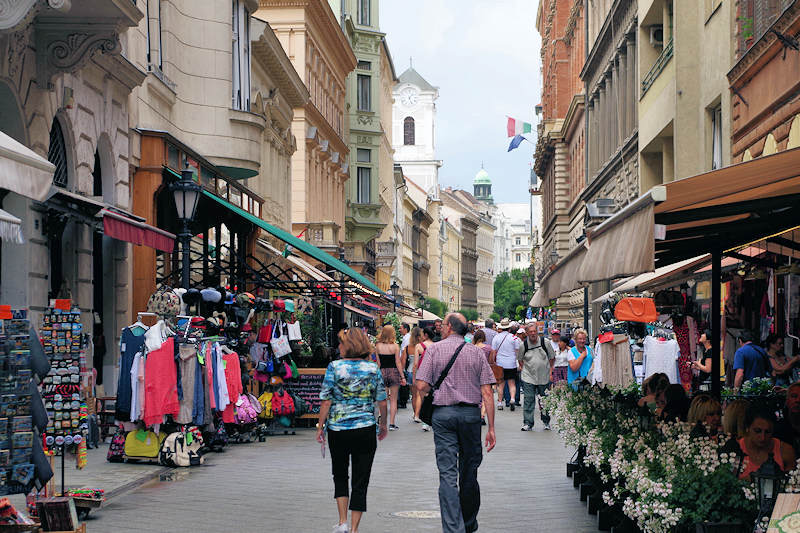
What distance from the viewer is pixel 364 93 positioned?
6462 centimetres

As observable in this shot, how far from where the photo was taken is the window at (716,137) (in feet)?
72.8

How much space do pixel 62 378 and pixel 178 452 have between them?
14.3 ft

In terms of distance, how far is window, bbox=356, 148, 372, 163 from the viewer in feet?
207

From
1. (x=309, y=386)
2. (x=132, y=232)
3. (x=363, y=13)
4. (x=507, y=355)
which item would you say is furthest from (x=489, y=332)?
(x=363, y=13)

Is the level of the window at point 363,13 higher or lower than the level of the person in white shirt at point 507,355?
higher

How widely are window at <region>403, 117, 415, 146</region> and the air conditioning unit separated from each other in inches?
4169

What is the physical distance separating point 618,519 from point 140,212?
12.2 m

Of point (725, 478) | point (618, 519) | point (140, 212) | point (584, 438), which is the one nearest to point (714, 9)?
point (140, 212)

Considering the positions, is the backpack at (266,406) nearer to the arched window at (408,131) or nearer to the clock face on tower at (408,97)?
the arched window at (408,131)

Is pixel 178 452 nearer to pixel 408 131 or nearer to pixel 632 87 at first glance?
pixel 632 87

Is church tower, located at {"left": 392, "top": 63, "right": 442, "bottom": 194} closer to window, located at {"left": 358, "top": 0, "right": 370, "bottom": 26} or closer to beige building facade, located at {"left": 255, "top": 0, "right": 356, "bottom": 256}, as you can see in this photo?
window, located at {"left": 358, "top": 0, "right": 370, "bottom": 26}

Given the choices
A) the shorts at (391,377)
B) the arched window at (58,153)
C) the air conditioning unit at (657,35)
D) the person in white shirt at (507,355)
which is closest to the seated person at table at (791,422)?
the arched window at (58,153)

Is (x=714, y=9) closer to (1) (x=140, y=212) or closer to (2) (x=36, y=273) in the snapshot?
(1) (x=140, y=212)

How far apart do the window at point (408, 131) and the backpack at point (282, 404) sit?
117 metres
